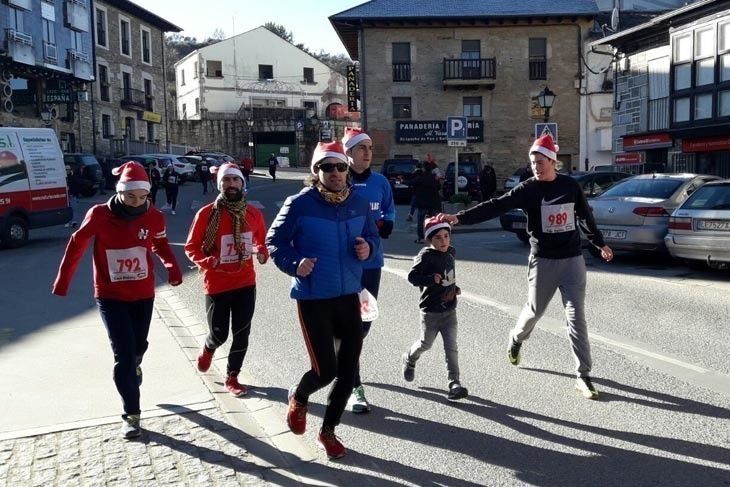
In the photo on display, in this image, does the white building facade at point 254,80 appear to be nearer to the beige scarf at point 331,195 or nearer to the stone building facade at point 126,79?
the stone building facade at point 126,79

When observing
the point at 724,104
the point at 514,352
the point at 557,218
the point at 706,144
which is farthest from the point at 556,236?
the point at 724,104

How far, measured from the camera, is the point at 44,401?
5277 mm

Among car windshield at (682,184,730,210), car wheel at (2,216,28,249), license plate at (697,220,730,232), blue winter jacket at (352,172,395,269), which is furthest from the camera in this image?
car wheel at (2,216,28,249)

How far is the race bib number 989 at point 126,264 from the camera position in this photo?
4.75m

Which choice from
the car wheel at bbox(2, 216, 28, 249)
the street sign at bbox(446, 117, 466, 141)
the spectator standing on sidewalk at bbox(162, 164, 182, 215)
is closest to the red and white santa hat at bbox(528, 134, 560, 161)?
the car wheel at bbox(2, 216, 28, 249)

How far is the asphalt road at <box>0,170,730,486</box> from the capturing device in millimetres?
4160

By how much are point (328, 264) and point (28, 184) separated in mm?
13323

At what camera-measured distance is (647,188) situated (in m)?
12.6

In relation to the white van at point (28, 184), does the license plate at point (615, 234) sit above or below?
below

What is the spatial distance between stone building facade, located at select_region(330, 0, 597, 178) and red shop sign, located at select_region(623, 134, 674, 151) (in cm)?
1466

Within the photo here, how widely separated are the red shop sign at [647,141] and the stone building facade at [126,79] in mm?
28689

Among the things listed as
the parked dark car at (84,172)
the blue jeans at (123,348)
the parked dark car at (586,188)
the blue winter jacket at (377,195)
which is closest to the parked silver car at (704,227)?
the parked dark car at (586,188)

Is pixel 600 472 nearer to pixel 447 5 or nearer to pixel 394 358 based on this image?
pixel 394 358

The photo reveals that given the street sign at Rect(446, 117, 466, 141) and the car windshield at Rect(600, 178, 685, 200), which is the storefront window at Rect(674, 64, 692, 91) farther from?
the car windshield at Rect(600, 178, 685, 200)
